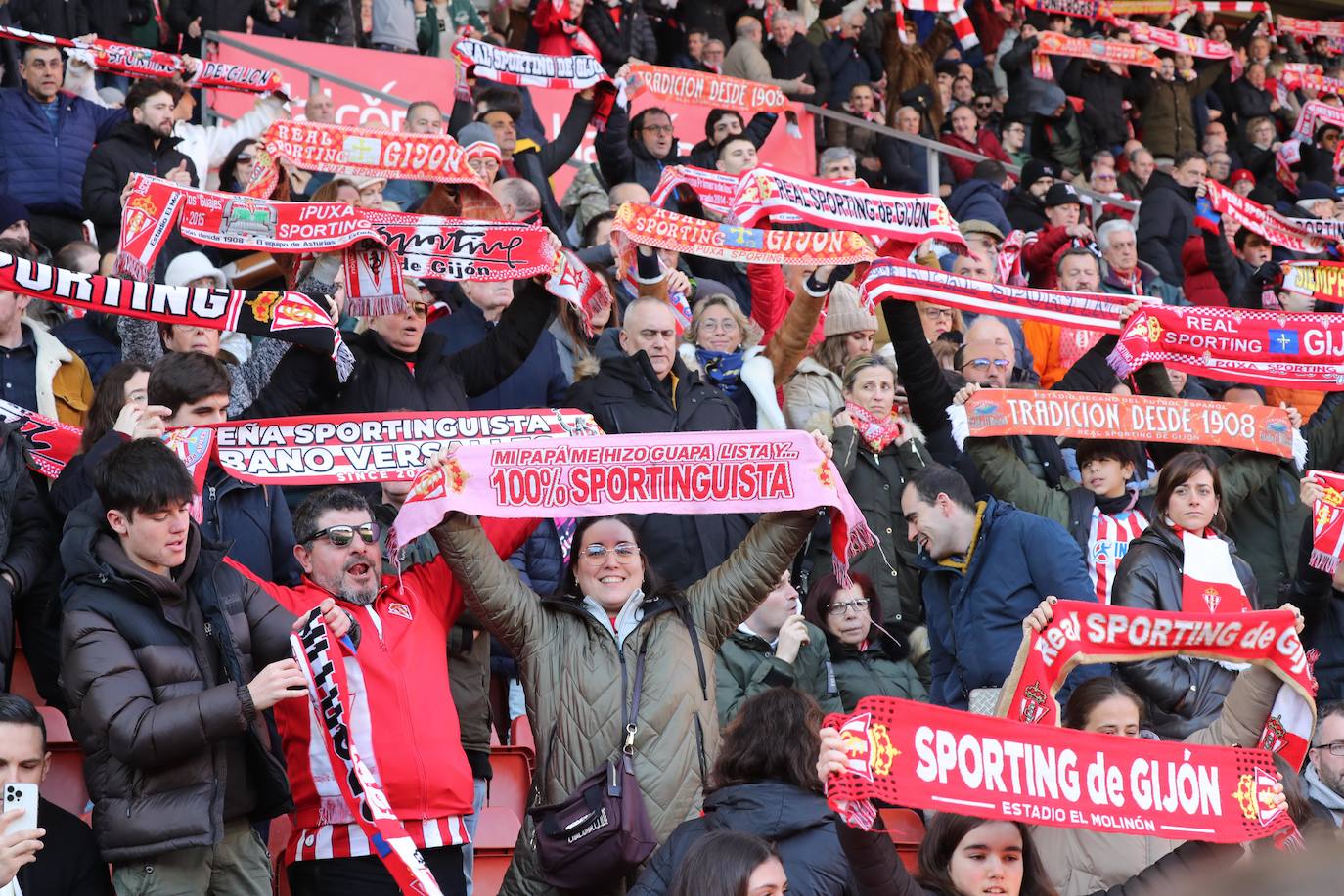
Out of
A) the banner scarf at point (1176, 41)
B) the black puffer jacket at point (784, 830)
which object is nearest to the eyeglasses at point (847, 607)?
the black puffer jacket at point (784, 830)

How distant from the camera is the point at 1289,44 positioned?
19.8m

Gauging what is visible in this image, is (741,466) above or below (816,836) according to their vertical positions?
above

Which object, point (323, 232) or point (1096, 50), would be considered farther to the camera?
point (1096, 50)

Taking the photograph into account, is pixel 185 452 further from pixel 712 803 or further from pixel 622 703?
pixel 712 803

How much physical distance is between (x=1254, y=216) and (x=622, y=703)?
6.93 metres

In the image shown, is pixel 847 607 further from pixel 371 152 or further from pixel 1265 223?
pixel 1265 223

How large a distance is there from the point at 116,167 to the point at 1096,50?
10067mm

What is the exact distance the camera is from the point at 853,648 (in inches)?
251

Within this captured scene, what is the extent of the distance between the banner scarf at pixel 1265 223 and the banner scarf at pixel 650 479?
19.5ft

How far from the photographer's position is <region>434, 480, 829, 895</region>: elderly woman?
4.58 meters

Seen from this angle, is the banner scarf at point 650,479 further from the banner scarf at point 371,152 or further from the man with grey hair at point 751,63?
the man with grey hair at point 751,63

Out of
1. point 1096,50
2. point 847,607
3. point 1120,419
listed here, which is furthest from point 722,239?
point 1096,50

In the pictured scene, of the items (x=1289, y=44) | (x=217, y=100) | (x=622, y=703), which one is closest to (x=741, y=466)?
(x=622, y=703)

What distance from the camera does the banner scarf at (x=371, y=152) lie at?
7.71 meters
